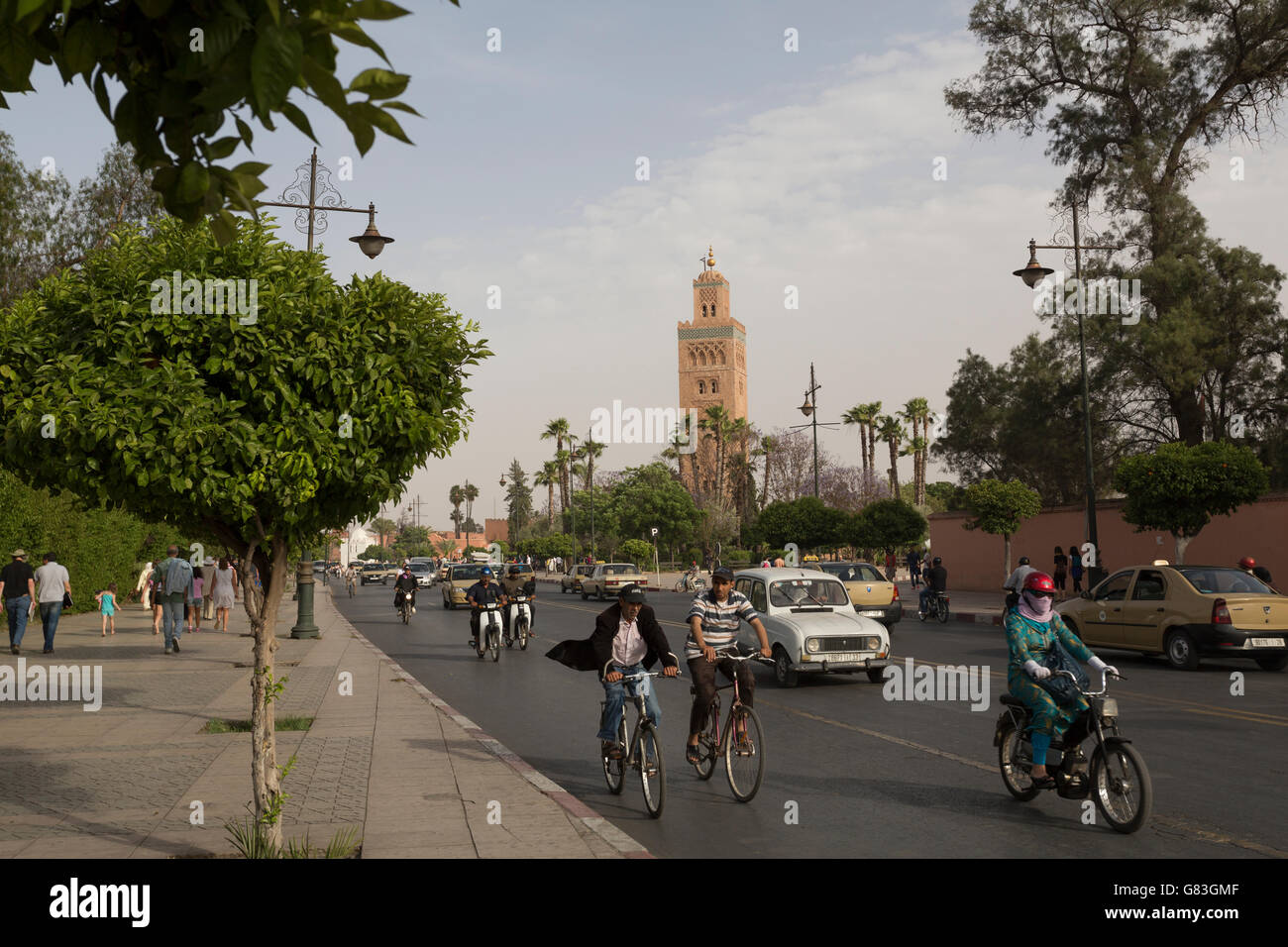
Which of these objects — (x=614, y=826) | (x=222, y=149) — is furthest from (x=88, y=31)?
(x=614, y=826)

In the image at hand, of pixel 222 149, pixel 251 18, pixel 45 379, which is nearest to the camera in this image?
pixel 251 18

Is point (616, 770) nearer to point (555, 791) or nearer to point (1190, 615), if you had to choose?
point (555, 791)

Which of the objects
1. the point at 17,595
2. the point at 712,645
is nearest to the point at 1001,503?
the point at 17,595

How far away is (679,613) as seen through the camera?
32656 mm

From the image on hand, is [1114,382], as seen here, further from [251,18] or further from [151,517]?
[251,18]

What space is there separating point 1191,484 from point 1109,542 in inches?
527

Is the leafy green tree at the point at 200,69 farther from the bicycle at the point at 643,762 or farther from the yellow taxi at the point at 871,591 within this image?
the yellow taxi at the point at 871,591

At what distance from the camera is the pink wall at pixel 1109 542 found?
98.8ft

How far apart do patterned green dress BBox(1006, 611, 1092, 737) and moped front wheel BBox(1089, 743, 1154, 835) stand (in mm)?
338

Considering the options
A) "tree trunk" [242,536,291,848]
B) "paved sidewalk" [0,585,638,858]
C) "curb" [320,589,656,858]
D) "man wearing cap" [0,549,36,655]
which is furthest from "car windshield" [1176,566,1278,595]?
"man wearing cap" [0,549,36,655]

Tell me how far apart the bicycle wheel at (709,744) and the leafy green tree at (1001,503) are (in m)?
27.7

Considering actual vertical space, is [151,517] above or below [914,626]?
above

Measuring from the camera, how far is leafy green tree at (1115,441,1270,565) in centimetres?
2409
